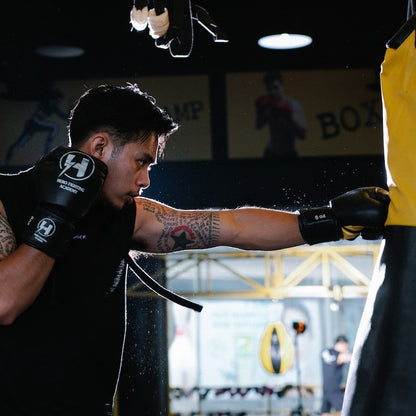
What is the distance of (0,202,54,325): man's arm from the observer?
136cm

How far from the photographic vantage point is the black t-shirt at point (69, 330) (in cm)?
150

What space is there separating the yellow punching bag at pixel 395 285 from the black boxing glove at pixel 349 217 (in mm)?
43

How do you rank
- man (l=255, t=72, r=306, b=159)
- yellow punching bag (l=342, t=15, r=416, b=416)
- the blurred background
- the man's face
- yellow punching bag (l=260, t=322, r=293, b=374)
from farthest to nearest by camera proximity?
yellow punching bag (l=260, t=322, r=293, b=374), man (l=255, t=72, r=306, b=159), the blurred background, the man's face, yellow punching bag (l=342, t=15, r=416, b=416)

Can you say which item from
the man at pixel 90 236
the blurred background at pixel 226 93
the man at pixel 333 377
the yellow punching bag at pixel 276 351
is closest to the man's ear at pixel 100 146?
the man at pixel 90 236

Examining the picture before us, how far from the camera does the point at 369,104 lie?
154 inches

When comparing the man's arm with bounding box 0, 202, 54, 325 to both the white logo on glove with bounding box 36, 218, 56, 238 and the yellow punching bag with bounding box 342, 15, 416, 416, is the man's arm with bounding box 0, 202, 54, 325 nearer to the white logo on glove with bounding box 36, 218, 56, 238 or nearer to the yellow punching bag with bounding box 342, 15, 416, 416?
the white logo on glove with bounding box 36, 218, 56, 238

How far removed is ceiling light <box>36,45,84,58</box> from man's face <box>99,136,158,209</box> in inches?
97.4

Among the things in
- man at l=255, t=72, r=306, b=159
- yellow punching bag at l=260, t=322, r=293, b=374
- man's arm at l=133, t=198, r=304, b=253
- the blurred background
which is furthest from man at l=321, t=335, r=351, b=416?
man's arm at l=133, t=198, r=304, b=253

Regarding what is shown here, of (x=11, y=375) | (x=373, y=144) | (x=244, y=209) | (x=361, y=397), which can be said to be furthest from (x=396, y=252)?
(x=373, y=144)

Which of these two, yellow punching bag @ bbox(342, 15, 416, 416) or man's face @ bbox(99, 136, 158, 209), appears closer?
yellow punching bag @ bbox(342, 15, 416, 416)

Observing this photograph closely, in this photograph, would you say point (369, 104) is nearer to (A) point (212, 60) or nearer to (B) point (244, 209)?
(A) point (212, 60)

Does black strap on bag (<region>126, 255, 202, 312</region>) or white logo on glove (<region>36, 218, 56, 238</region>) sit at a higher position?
white logo on glove (<region>36, 218, 56, 238</region>)

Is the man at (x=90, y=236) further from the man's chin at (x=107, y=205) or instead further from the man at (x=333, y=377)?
the man at (x=333, y=377)

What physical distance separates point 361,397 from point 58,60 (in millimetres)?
3082
